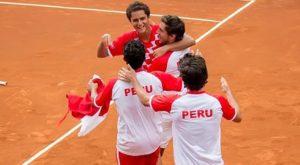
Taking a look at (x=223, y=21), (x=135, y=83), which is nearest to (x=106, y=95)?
(x=135, y=83)

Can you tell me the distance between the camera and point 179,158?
571 cm

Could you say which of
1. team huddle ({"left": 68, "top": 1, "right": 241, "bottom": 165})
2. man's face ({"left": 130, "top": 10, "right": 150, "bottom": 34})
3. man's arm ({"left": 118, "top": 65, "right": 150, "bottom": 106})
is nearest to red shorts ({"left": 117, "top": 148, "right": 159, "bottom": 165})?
team huddle ({"left": 68, "top": 1, "right": 241, "bottom": 165})

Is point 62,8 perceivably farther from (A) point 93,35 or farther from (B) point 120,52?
(B) point 120,52

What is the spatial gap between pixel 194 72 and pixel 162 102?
48cm

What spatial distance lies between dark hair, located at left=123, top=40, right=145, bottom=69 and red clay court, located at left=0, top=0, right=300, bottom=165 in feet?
10.3

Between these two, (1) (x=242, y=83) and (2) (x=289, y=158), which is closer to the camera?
(2) (x=289, y=158)

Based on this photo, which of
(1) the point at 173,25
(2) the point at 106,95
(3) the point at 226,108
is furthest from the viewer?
(1) the point at 173,25

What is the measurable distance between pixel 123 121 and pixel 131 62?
693mm

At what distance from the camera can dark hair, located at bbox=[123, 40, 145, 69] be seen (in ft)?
19.4

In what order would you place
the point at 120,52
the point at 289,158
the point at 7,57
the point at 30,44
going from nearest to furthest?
1. the point at 120,52
2. the point at 289,158
3. the point at 7,57
4. the point at 30,44

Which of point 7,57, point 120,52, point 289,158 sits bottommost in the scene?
point 289,158

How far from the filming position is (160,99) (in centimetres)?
573

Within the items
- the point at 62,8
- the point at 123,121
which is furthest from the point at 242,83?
the point at 62,8

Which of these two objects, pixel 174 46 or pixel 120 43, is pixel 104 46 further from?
pixel 174 46
